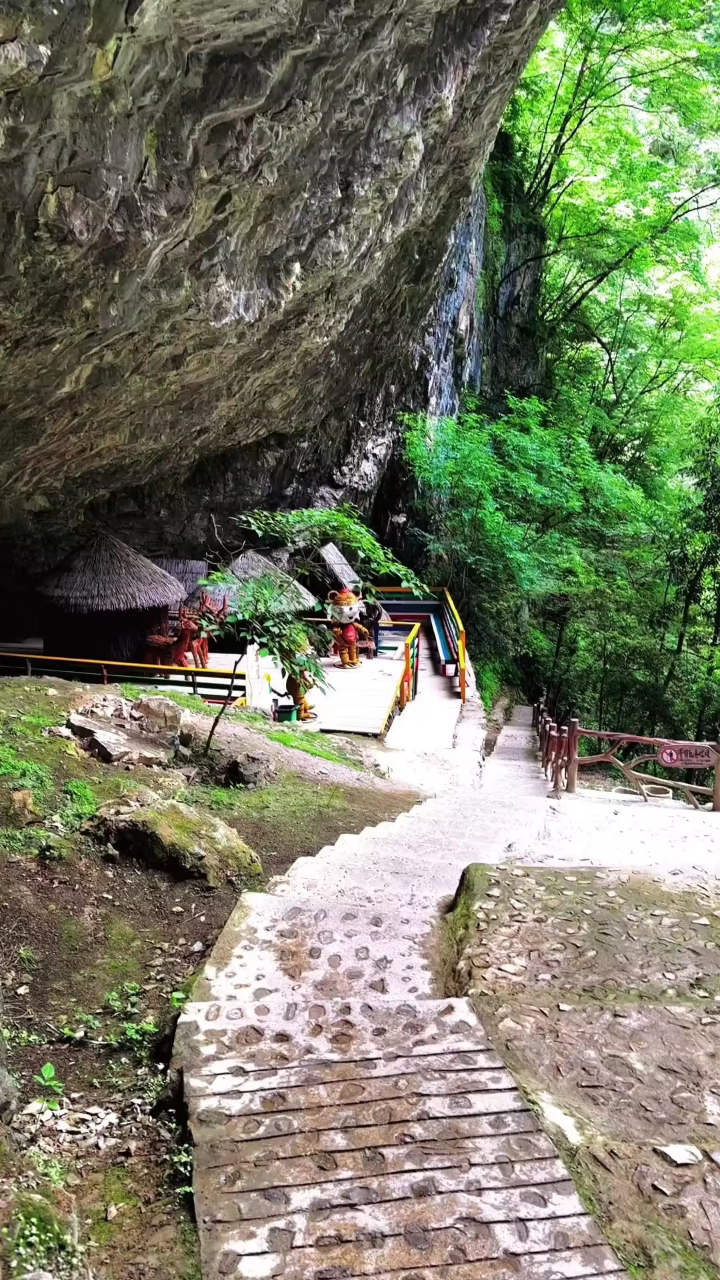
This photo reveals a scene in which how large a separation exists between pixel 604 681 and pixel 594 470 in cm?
511

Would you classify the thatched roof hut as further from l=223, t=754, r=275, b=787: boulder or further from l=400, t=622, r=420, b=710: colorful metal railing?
l=223, t=754, r=275, b=787: boulder

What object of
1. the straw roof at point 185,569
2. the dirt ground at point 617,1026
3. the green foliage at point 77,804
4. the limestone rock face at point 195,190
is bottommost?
the dirt ground at point 617,1026

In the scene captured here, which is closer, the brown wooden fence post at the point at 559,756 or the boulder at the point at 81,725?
the boulder at the point at 81,725

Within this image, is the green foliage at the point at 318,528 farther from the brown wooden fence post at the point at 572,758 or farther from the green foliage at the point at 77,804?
the green foliage at the point at 77,804

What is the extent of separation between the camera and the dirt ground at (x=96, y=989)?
8.56ft

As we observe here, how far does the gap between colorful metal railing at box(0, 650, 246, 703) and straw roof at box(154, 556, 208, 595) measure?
357 centimetres

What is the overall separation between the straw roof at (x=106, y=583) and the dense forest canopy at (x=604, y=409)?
8.12 metres

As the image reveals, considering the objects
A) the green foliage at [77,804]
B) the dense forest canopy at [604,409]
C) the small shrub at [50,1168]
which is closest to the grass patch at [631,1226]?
the small shrub at [50,1168]

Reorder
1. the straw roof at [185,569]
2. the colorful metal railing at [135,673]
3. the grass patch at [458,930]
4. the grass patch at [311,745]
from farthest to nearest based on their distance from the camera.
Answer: the straw roof at [185,569] → the colorful metal railing at [135,673] → the grass patch at [311,745] → the grass patch at [458,930]

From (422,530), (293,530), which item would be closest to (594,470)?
(422,530)

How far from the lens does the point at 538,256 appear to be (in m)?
24.6

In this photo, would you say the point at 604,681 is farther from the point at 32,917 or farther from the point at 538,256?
the point at 32,917

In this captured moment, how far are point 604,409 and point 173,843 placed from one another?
79.7ft

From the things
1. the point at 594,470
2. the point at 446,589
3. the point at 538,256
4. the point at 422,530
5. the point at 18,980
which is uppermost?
the point at 538,256
